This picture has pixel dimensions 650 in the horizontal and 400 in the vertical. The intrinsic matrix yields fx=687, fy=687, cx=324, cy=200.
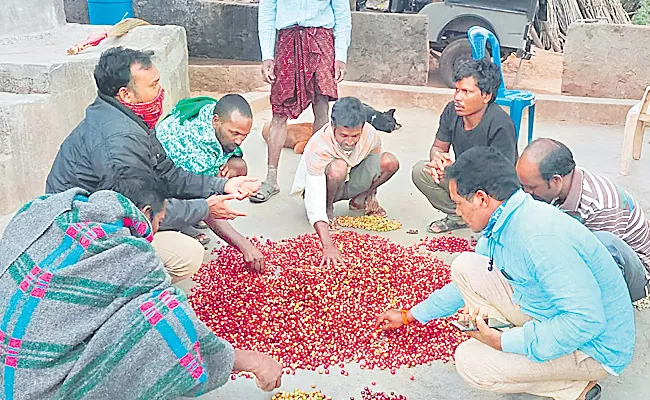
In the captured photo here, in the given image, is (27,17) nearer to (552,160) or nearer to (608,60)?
(552,160)

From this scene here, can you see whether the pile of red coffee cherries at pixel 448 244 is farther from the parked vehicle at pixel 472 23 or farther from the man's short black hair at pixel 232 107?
the parked vehicle at pixel 472 23

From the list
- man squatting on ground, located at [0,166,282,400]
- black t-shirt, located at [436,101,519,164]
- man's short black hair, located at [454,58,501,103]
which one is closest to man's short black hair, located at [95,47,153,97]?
man squatting on ground, located at [0,166,282,400]

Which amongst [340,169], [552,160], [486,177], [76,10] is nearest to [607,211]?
[552,160]

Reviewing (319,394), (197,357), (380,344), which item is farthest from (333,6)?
(197,357)

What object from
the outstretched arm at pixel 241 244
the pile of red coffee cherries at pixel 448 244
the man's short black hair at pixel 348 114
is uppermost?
the man's short black hair at pixel 348 114

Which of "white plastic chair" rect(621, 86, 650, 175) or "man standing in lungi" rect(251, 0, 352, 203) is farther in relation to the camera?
"white plastic chair" rect(621, 86, 650, 175)

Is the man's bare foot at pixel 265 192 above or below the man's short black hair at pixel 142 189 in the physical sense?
below

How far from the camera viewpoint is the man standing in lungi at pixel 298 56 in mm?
4895

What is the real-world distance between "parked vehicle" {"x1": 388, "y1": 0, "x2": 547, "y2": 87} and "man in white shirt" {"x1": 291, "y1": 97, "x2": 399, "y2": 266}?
4.65 metres

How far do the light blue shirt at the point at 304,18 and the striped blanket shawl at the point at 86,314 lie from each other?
3277 millimetres

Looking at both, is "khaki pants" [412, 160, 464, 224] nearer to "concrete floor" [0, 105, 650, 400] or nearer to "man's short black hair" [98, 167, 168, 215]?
"concrete floor" [0, 105, 650, 400]

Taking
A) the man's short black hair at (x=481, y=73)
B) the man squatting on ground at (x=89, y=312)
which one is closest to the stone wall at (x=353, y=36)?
the man's short black hair at (x=481, y=73)

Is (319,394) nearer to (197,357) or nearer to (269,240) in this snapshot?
(197,357)

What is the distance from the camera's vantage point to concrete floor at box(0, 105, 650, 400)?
2.75 metres
